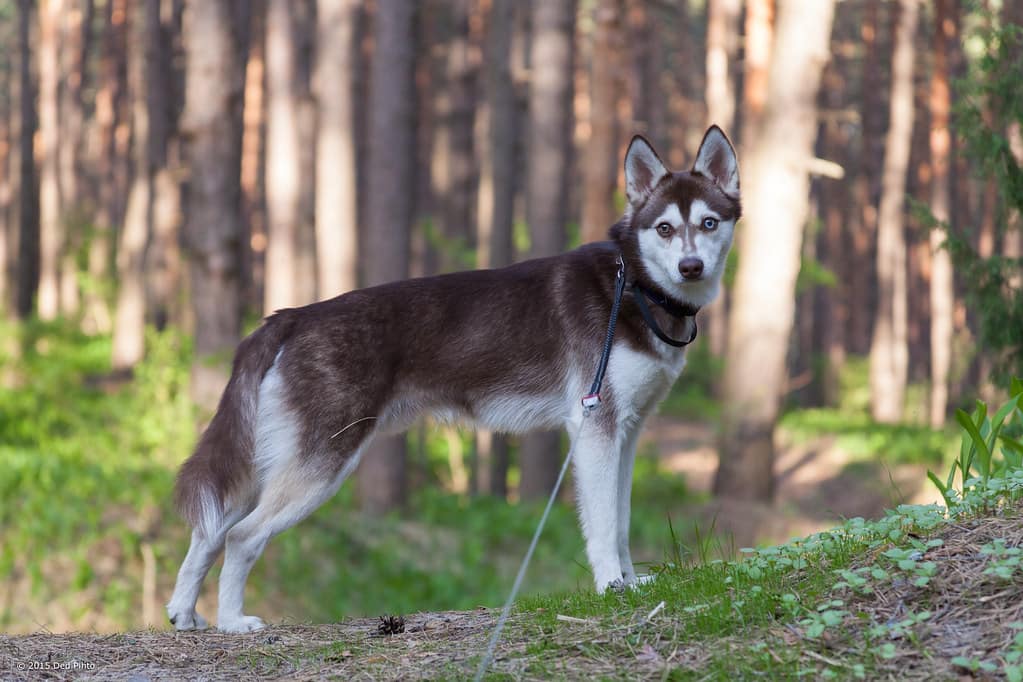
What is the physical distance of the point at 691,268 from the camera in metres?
5.09

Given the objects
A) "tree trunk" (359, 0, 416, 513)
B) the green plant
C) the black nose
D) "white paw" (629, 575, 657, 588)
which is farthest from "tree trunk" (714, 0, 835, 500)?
"white paw" (629, 575, 657, 588)

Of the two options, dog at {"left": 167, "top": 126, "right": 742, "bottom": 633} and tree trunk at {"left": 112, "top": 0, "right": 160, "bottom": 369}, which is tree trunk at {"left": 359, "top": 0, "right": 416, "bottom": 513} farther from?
tree trunk at {"left": 112, "top": 0, "right": 160, "bottom": 369}

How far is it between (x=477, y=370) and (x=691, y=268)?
1.31m

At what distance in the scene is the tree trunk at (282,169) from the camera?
1598 cm

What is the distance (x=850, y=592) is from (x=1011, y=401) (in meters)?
1.67

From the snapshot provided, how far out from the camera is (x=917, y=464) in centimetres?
1934

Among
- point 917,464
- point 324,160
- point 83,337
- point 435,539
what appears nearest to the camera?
point 435,539

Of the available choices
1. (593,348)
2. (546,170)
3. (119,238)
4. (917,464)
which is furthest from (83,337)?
(593,348)

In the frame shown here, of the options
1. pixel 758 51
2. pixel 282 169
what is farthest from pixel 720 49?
pixel 282 169

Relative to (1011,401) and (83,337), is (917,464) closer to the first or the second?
(1011,401)

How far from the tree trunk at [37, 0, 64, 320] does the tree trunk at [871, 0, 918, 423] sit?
21.0 metres

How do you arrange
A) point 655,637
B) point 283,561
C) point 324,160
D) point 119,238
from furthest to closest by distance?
point 119,238 < point 324,160 < point 283,561 < point 655,637

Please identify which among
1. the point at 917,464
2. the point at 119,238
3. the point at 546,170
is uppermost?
the point at 546,170

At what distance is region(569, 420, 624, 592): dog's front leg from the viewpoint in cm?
526
